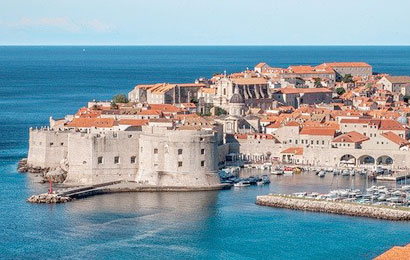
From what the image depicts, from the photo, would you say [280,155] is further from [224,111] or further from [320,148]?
[224,111]

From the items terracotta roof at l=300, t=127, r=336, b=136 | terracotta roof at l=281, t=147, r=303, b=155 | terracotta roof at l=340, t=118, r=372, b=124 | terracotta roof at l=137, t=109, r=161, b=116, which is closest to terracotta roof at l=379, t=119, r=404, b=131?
terracotta roof at l=340, t=118, r=372, b=124

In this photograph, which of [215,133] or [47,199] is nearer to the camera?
[47,199]

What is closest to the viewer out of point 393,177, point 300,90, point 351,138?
point 393,177

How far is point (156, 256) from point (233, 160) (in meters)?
22.3

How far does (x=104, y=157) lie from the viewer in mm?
49812

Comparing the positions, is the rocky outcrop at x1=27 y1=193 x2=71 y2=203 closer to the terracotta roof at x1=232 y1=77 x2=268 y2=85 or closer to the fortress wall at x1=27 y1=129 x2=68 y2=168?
the fortress wall at x1=27 y1=129 x2=68 y2=168

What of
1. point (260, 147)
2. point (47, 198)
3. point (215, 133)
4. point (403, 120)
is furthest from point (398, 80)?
point (47, 198)

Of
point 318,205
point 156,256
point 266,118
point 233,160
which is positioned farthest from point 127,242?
point 266,118

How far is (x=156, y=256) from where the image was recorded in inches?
1417

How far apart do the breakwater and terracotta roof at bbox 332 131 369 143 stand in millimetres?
12044

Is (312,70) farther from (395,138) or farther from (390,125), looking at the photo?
(395,138)

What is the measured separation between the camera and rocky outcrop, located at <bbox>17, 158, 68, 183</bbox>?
5094 centimetres

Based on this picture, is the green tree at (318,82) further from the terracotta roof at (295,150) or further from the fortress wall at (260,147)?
the terracotta roof at (295,150)

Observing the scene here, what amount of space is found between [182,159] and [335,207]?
8.33 m
